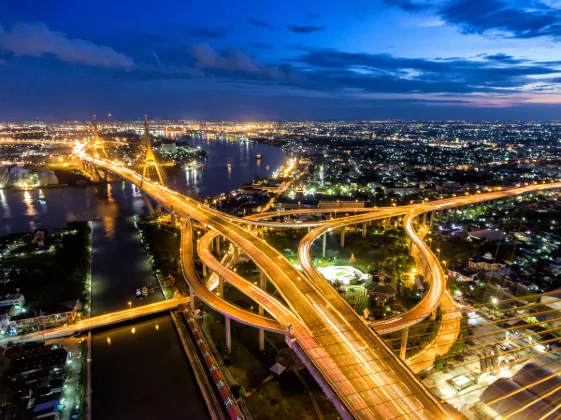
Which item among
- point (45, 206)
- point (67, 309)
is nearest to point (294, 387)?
point (67, 309)

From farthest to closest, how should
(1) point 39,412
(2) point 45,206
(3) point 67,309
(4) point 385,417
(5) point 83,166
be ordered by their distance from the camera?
(5) point 83,166 < (2) point 45,206 < (3) point 67,309 < (1) point 39,412 < (4) point 385,417

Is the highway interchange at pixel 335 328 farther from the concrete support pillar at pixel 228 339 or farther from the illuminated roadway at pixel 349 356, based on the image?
the concrete support pillar at pixel 228 339

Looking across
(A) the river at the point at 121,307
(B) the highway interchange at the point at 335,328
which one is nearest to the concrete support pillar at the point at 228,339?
(B) the highway interchange at the point at 335,328

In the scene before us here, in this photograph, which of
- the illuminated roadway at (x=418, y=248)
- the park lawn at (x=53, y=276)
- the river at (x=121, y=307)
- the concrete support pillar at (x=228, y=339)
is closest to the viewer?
the river at (x=121, y=307)

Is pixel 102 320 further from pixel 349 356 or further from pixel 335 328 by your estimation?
pixel 349 356

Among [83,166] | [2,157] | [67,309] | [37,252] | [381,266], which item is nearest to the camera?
[67,309]

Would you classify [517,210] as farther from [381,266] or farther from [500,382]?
[500,382]

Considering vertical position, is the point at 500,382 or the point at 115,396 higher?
the point at 500,382
